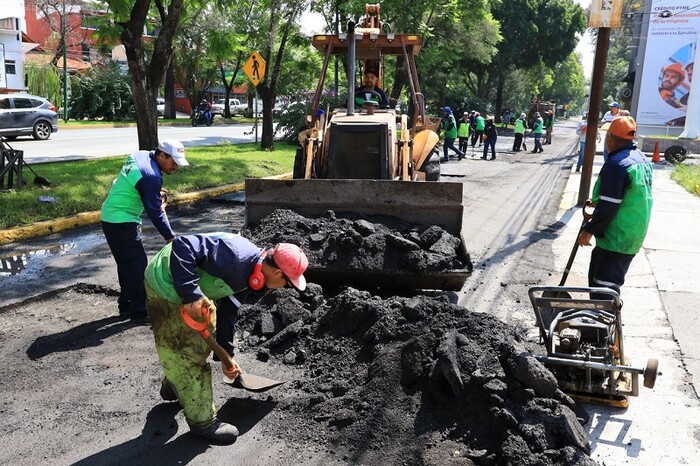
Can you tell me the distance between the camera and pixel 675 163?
2092 cm

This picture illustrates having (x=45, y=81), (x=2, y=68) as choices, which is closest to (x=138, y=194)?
(x=45, y=81)

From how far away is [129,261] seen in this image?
5449 millimetres

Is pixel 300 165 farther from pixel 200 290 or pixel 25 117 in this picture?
pixel 25 117

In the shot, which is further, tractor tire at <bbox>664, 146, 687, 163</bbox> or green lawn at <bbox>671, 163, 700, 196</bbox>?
tractor tire at <bbox>664, 146, 687, 163</bbox>

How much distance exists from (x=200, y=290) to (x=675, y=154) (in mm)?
22357

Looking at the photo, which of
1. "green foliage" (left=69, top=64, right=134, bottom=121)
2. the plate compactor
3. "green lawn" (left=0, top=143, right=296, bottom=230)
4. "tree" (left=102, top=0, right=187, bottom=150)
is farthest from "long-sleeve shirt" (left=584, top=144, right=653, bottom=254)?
"green foliage" (left=69, top=64, right=134, bottom=121)

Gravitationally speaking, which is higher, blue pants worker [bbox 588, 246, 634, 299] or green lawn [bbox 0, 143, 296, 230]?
blue pants worker [bbox 588, 246, 634, 299]

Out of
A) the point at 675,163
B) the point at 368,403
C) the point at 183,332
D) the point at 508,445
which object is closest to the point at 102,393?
the point at 183,332

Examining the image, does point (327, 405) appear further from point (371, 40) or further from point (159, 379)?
point (371, 40)

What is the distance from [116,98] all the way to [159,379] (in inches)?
1393

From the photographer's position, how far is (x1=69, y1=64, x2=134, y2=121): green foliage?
35875 millimetres

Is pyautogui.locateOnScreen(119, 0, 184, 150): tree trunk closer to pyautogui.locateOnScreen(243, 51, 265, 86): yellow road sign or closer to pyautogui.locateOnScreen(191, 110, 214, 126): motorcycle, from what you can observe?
pyautogui.locateOnScreen(243, 51, 265, 86): yellow road sign

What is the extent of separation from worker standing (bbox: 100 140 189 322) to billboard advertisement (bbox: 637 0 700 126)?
38.6 metres

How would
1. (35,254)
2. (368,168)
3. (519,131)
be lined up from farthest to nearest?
(519,131), (368,168), (35,254)
